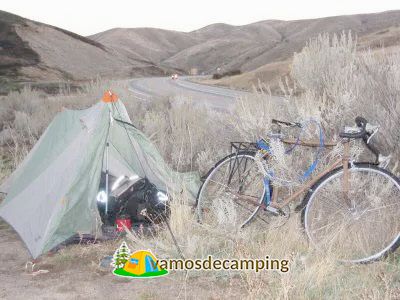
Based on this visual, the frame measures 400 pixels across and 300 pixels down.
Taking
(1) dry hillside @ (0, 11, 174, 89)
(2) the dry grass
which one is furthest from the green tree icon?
(1) dry hillside @ (0, 11, 174, 89)

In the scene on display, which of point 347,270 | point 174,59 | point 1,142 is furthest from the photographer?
point 174,59

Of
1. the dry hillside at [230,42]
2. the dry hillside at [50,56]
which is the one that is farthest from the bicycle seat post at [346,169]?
the dry hillside at [230,42]

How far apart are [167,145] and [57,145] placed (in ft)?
9.86

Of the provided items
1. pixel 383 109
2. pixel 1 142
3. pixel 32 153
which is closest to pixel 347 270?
pixel 383 109

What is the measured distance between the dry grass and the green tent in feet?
1.24

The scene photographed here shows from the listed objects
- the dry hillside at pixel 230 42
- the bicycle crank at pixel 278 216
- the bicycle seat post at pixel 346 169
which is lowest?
the bicycle crank at pixel 278 216

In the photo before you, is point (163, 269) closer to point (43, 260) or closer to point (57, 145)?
point (43, 260)

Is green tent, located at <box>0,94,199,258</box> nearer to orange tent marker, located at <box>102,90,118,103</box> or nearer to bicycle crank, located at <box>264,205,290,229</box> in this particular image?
orange tent marker, located at <box>102,90,118,103</box>

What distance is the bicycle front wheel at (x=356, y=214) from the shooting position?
4871 mm

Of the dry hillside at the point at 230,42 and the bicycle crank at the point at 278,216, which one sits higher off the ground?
the dry hillside at the point at 230,42

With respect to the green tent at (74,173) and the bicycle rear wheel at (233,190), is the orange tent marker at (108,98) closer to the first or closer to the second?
the green tent at (74,173)

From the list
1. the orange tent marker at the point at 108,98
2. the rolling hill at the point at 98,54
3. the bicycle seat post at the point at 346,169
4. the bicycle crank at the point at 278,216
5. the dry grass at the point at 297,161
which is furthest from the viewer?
the rolling hill at the point at 98,54

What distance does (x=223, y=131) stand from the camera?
8.32m

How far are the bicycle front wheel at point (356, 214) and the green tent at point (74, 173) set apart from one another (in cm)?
162
